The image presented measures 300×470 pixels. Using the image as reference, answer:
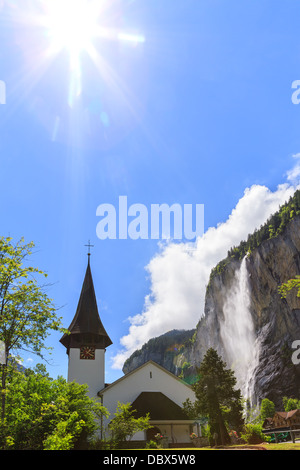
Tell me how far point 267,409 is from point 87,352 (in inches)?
2182

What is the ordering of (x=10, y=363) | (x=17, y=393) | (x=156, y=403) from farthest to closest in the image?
(x=156, y=403), (x=17, y=393), (x=10, y=363)

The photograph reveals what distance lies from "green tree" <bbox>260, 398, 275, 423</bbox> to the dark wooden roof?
160 ft

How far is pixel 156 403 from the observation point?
39.6 meters

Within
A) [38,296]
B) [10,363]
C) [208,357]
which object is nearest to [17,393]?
[10,363]

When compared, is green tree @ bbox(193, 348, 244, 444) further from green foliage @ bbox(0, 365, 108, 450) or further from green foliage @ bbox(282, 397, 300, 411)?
green foliage @ bbox(282, 397, 300, 411)

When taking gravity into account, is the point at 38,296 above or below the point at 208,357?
above

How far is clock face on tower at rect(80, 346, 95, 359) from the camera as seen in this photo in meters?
44.6

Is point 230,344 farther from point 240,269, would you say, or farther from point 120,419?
point 120,419

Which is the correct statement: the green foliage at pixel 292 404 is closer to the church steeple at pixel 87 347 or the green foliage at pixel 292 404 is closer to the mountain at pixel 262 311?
the mountain at pixel 262 311

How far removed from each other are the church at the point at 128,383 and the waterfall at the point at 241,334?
211 ft

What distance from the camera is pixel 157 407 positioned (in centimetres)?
3884

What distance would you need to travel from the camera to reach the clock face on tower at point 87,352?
146ft

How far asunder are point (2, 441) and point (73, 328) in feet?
115

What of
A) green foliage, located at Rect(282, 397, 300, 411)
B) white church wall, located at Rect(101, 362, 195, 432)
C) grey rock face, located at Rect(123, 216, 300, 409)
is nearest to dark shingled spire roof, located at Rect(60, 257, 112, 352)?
white church wall, located at Rect(101, 362, 195, 432)
